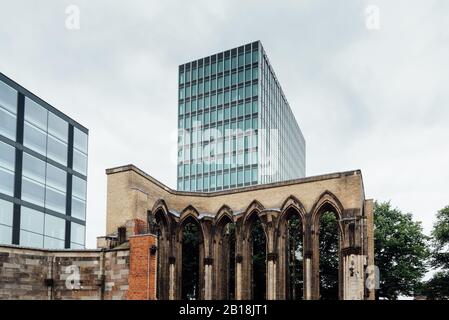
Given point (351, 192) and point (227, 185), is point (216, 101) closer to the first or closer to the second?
point (227, 185)

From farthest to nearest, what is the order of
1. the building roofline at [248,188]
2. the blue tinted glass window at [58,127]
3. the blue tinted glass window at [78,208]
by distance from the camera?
1. the blue tinted glass window at [78,208]
2. the blue tinted glass window at [58,127]
3. the building roofline at [248,188]

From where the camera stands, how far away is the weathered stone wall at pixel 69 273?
23453 millimetres

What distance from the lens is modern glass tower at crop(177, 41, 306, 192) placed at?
87.2 m

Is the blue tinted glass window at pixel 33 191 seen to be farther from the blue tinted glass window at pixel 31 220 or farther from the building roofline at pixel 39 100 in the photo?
the building roofline at pixel 39 100

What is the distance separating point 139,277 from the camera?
2375cm

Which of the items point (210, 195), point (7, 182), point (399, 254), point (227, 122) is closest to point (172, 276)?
point (210, 195)

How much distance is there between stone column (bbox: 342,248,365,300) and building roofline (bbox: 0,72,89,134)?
1359 inches

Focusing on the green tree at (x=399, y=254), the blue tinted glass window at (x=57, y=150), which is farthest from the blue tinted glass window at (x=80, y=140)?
the green tree at (x=399, y=254)

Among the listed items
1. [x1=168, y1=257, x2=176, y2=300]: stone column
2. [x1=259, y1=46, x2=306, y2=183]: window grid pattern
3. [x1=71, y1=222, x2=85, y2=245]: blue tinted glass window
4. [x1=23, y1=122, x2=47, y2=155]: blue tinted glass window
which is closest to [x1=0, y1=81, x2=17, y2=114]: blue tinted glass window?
[x1=23, y1=122, x2=47, y2=155]: blue tinted glass window

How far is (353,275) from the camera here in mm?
31312

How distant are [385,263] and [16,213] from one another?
31027 mm

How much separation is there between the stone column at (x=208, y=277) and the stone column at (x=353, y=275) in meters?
8.15

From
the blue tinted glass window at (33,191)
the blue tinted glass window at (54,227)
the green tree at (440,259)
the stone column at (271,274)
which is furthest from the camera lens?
the blue tinted glass window at (54,227)
